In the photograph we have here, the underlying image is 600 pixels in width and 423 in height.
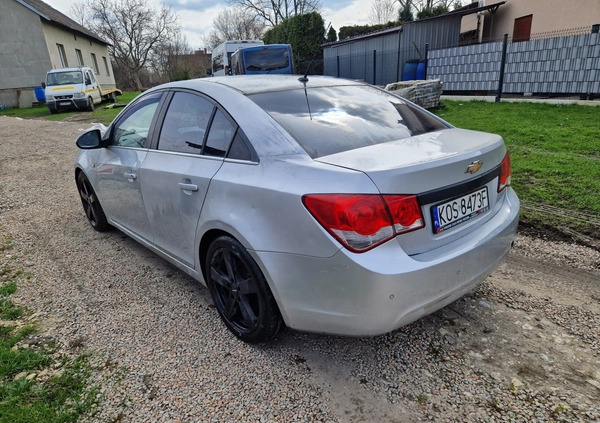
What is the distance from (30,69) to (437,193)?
29.1m

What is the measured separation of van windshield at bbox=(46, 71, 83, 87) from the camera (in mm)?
18547

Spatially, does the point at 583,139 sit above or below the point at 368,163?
below

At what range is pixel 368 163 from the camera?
1925mm

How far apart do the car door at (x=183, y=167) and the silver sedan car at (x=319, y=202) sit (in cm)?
1

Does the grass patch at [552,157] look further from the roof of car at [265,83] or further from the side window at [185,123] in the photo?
the side window at [185,123]

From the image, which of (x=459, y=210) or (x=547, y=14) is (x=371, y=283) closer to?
(x=459, y=210)

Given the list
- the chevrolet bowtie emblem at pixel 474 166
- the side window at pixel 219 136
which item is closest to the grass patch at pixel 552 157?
the chevrolet bowtie emblem at pixel 474 166

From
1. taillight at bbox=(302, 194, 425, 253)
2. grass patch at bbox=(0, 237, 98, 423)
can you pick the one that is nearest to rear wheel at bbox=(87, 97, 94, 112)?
grass patch at bbox=(0, 237, 98, 423)

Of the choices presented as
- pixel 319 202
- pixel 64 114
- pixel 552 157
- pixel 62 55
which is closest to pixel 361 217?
pixel 319 202

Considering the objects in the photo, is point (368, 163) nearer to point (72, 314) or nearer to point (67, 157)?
point (72, 314)

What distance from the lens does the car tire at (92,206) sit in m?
4.27

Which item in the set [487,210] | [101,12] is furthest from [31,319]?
[101,12]

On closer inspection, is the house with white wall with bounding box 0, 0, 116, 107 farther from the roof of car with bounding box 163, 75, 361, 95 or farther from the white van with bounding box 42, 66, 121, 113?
the roof of car with bounding box 163, 75, 361, 95

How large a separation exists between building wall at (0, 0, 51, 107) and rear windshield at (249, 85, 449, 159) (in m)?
27.6
